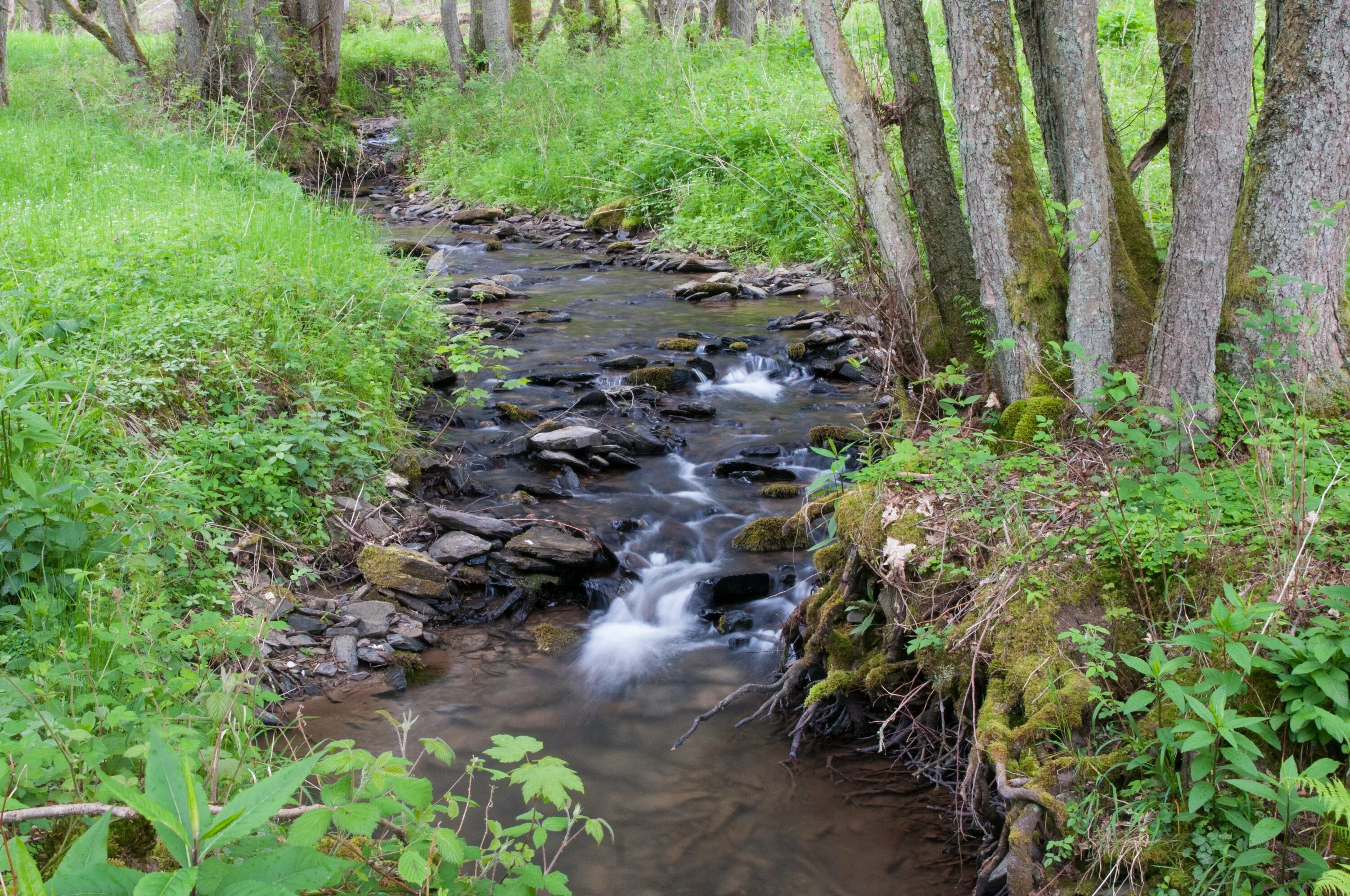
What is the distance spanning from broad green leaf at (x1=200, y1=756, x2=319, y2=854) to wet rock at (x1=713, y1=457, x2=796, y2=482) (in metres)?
5.38

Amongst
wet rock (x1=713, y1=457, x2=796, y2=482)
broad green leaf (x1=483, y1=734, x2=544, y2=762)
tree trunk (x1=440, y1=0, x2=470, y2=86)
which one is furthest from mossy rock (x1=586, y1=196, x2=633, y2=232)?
broad green leaf (x1=483, y1=734, x2=544, y2=762)

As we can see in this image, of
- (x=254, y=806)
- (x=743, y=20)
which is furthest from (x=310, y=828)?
(x=743, y=20)

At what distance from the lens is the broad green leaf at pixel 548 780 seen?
2371 millimetres

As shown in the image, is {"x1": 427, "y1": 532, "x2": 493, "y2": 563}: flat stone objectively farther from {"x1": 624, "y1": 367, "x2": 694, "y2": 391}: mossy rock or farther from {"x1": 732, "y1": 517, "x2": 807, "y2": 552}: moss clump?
{"x1": 624, "y1": 367, "x2": 694, "y2": 391}: mossy rock

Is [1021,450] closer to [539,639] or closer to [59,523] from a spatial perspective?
[539,639]

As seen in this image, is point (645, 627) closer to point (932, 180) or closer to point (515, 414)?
point (515, 414)

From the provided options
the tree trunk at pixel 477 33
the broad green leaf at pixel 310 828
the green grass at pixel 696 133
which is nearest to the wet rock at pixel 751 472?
the green grass at pixel 696 133

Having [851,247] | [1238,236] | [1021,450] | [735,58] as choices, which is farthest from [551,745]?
[735,58]

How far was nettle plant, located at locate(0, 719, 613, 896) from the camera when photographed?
5.70 feet

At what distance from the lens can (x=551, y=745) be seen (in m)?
4.51

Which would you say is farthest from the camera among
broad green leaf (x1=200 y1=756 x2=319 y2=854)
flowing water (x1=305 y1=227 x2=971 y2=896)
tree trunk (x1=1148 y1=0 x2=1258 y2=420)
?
tree trunk (x1=1148 y1=0 x2=1258 y2=420)

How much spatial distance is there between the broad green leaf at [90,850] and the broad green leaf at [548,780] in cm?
88

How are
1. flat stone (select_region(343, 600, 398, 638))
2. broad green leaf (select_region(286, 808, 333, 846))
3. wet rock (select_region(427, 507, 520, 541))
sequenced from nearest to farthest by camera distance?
broad green leaf (select_region(286, 808, 333, 846)) → flat stone (select_region(343, 600, 398, 638)) → wet rock (select_region(427, 507, 520, 541))

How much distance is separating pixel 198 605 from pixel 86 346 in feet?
5.98
